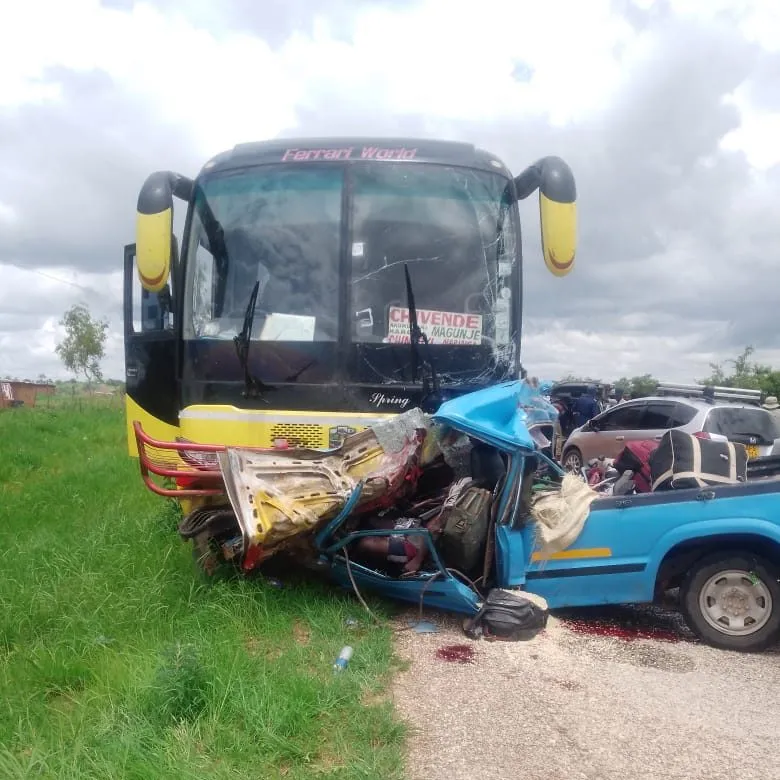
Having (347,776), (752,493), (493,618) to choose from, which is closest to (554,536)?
(493,618)

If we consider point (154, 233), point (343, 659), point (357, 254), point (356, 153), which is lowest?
point (343, 659)

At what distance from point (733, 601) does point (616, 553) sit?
784 millimetres

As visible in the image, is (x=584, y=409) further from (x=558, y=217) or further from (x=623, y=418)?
(x=558, y=217)

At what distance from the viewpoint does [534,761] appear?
11.4ft

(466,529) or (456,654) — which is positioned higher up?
(466,529)

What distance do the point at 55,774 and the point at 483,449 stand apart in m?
3.42

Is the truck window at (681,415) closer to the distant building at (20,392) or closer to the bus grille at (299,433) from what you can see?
the bus grille at (299,433)

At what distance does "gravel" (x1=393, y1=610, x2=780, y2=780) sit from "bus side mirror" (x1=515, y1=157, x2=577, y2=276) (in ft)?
8.46

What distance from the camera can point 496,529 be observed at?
5355mm

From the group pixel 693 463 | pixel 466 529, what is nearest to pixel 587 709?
pixel 466 529

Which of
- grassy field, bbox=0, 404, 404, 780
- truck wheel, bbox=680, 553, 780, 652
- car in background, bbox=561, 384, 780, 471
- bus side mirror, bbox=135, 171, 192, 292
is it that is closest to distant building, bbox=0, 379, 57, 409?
car in background, bbox=561, 384, 780, 471

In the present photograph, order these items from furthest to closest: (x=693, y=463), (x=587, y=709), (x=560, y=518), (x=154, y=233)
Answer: (x=154, y=233) < (x=693, y=463) < (x=560, y=518) < (x=587, y=709)

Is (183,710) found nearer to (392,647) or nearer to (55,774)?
(55,774)

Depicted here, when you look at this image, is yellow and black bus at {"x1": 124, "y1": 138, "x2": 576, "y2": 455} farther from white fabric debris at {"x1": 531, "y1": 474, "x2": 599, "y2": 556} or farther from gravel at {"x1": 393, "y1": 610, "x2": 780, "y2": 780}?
gravel at {"x1": 393, "y1": 610, "x2": 780, "y2": 780}
